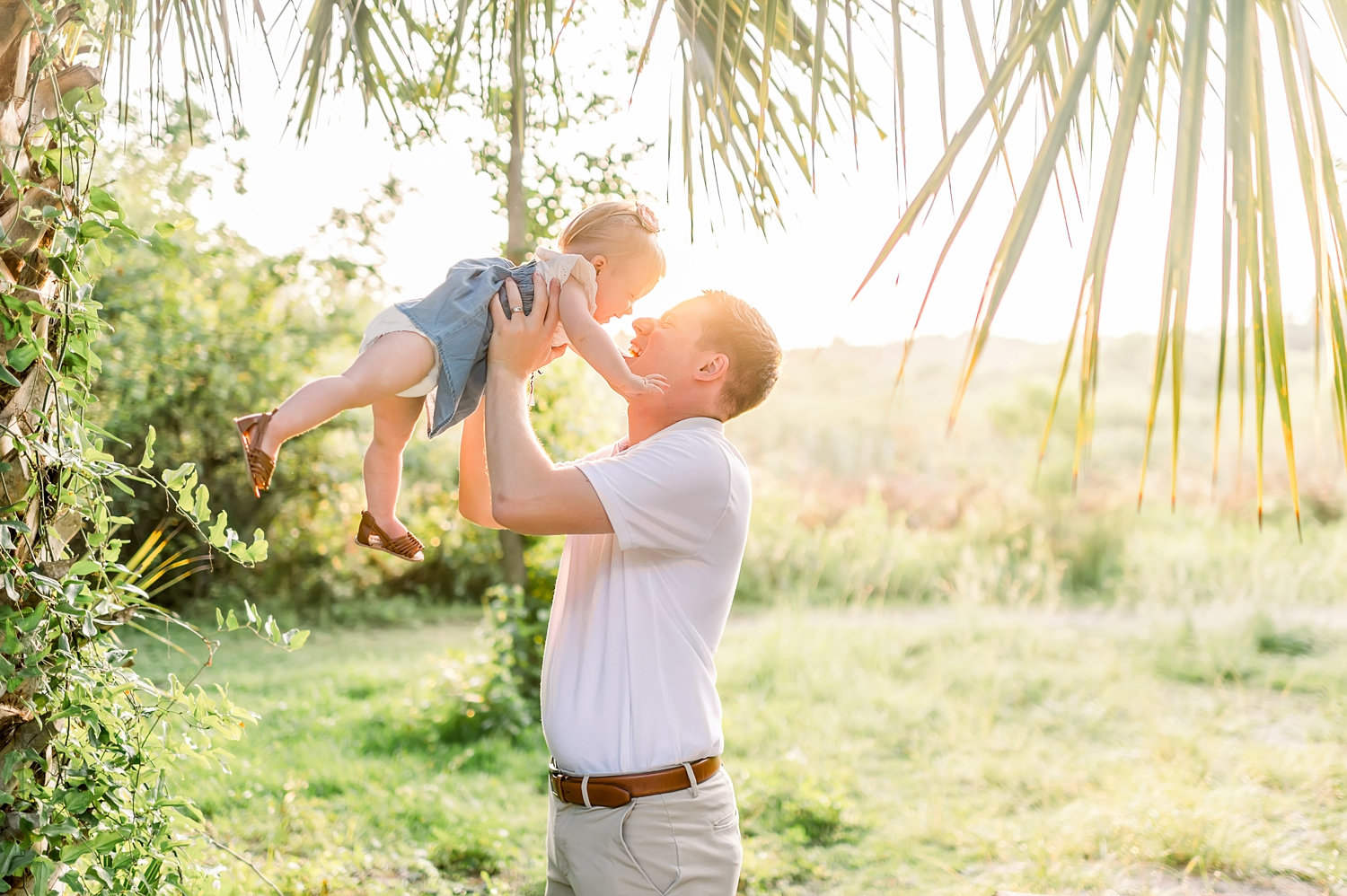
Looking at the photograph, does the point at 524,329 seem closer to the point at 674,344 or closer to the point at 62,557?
the point at 674,344

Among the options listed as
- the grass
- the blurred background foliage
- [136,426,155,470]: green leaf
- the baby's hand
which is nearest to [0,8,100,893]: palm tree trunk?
[136,426,155,470]: green leaf

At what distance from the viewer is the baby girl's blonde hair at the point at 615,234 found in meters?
2.07

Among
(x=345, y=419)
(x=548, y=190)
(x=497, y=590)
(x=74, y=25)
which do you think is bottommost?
(x=497, y=590)

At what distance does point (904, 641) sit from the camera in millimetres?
6824

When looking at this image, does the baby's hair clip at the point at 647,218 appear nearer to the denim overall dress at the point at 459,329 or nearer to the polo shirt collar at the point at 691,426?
the denim overall dress at the point at 459,329

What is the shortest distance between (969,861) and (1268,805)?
141cm

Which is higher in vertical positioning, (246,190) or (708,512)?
(246,190)

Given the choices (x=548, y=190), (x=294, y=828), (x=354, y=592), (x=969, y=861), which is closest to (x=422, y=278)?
(x=548, y=190)

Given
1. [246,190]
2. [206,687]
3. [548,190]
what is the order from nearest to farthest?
1. [548,190]
2. [206,687]
3. [246,190]

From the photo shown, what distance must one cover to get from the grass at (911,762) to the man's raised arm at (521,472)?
6.87 ft

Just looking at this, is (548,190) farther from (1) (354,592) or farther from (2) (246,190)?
(1) (354,592)

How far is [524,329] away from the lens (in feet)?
5.87

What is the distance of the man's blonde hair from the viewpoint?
1883 mm


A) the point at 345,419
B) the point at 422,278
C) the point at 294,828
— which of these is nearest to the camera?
the point at 294,828
